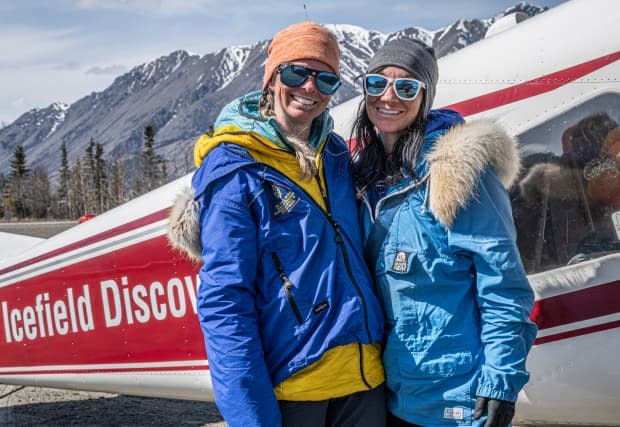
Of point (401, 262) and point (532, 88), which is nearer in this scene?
point (401, 262)

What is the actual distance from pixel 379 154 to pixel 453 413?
35.3 inches

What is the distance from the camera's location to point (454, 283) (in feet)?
6.64

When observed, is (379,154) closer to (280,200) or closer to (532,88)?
(280,200)

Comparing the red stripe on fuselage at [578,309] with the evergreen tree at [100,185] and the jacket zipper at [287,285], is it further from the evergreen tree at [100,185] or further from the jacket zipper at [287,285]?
the evergreen tree at [100,185]

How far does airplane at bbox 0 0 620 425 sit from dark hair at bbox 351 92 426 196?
0.87 metres

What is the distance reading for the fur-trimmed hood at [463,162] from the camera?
77.7 inches

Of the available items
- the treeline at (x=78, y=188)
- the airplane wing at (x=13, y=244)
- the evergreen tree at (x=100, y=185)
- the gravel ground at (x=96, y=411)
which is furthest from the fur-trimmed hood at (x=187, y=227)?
the evergreen tree at (x=100, y=185)

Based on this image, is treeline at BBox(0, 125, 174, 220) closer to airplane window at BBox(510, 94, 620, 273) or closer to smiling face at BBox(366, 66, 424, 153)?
airplane window at BBox(510, 94, 620, 273)

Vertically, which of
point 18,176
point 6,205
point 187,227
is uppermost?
point 18,176

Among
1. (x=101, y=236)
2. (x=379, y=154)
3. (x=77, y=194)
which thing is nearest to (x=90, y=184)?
(x=77, y=194)

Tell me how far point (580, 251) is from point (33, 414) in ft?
15.8

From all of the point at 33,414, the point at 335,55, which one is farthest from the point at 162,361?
the point at 33,414

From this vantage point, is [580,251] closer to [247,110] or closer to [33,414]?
[247,110]

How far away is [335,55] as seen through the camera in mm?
2189
